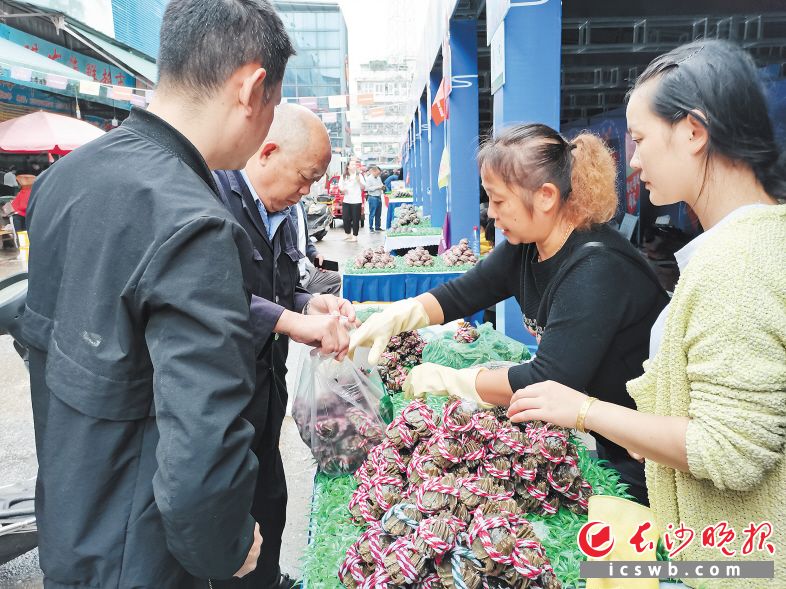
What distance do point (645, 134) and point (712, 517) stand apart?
0.84m

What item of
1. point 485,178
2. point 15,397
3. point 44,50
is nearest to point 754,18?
point 485,178

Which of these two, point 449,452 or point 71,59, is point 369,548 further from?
point 71,59

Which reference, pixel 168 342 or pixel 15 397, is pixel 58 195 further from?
pixel 15 397

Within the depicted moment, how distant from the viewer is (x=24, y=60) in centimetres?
1157

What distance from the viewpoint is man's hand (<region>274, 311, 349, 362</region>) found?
174 cm

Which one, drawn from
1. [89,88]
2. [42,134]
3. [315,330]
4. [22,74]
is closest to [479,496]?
[315,330]

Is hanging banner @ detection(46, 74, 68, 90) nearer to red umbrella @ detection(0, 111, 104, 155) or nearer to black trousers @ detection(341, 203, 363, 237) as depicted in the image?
red umbrella @ detection(0, 111, 104, 155)

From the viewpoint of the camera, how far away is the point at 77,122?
35.6 feet

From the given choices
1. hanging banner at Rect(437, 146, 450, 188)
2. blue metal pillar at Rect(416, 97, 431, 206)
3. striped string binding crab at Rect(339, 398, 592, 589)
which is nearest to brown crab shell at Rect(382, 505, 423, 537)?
striped string binding crab at Rect(339, 398, 592, 589)

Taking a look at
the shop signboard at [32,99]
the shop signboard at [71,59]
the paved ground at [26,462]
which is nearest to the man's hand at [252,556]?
the paved ground at [26,462]

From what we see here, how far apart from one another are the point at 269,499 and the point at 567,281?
1.36 meters

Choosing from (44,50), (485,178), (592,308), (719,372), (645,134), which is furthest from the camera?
(44,50)

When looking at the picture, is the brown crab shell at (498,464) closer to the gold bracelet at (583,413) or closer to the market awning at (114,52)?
the gold bracelet at (583,413)

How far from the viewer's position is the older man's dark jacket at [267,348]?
1.78 metres
